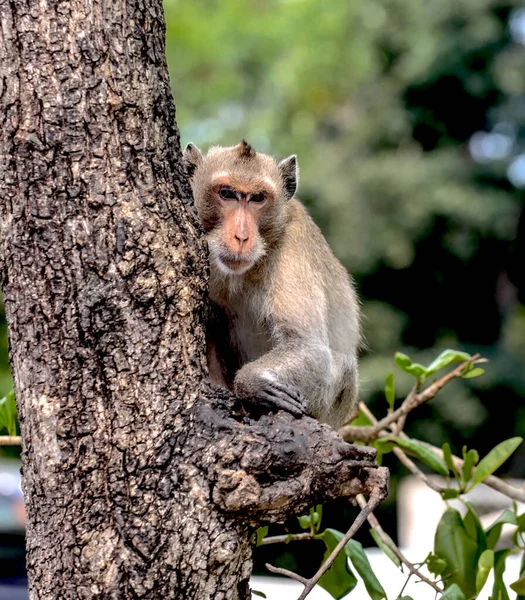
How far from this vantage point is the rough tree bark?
2.48 metres

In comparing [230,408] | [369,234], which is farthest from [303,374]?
[369,234]

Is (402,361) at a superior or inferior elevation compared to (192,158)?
inferior

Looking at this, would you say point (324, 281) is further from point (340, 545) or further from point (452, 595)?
point (340, 545)

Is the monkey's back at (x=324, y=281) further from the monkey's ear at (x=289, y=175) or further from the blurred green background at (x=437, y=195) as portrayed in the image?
the blurred green background at (x=437, y=195)

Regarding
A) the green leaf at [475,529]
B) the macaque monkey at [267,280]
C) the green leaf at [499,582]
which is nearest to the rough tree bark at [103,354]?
the green leaf at [499,582]

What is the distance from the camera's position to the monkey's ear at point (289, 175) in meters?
4.56

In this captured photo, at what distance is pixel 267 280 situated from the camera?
14.1 feet

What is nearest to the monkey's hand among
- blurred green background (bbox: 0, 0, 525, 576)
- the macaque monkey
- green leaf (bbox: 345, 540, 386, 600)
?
the macaque monkey

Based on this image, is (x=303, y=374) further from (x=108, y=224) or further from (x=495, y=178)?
(x=495, y=178)

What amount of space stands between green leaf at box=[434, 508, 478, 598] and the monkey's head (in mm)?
1450

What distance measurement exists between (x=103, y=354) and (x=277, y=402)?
0.95 meters

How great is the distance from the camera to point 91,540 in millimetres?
2469

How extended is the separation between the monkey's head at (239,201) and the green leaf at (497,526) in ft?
5.11

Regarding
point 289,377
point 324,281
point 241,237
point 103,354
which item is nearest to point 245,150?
point 241,237
